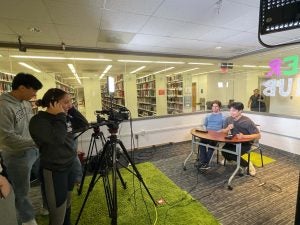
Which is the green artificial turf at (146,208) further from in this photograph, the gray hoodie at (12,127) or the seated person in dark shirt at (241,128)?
the seated person in dark shirt at (241,128)

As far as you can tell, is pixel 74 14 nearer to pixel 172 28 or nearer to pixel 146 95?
pixel 172 28

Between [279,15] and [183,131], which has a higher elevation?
[279,15]

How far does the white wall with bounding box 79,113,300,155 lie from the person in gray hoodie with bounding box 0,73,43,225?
6.41 feet

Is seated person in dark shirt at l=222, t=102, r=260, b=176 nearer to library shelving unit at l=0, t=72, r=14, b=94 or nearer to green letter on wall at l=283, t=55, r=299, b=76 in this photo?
green letter on wall at l=283, t=55, r=299, b=76

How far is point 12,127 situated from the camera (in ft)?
5.10

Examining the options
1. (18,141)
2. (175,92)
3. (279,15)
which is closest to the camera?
(279,15)

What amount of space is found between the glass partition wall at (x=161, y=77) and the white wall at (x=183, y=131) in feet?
1.42

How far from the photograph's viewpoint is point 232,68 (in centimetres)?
505

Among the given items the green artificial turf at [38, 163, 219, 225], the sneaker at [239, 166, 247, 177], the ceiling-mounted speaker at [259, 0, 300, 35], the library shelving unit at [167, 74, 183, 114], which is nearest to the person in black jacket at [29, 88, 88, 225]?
the green artificial turf at [38, 163, 219, 225]

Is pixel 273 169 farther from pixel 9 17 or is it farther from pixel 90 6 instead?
pixel 9 17

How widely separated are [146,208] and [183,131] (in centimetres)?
272

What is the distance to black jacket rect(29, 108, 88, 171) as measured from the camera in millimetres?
1245

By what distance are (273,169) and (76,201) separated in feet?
10.3

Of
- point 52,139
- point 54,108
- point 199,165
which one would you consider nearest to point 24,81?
point 54,108
